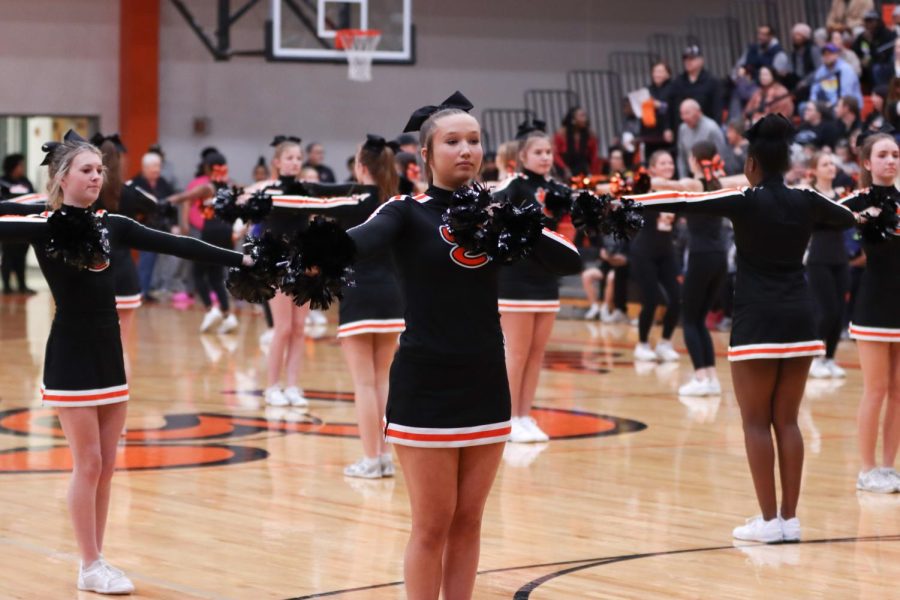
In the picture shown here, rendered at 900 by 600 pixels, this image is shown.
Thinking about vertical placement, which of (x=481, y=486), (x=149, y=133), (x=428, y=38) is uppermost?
(x=428, y=38)

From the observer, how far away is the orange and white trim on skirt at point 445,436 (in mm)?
4004

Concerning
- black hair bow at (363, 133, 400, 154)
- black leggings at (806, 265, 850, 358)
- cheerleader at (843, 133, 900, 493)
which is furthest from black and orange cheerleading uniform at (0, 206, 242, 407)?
black leggings at (806, 265, 850, 358)

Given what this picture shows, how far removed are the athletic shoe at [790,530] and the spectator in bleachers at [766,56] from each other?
13438mm

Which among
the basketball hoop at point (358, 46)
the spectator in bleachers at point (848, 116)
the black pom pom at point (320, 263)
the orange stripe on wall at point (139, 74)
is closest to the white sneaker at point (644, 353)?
the spectator in bleachers at point (848, 116)

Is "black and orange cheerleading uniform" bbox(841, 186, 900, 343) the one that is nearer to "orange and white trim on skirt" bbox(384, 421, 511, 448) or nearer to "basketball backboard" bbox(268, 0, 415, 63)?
"orange and white trim on skirt" bbox(384, 421, 511, 448)

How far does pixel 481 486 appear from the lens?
412cm

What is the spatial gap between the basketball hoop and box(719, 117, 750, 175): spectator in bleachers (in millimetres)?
4335

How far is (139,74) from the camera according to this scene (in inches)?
862

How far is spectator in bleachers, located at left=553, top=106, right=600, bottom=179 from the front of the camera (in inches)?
791

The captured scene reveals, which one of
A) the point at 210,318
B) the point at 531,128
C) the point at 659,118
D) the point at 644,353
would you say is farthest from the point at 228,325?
the point at 531,128

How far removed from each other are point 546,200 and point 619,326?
12.4 meters

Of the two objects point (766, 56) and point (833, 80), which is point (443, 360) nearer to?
point (833, 80)

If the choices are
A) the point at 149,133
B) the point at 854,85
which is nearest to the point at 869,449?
the point at 854,85

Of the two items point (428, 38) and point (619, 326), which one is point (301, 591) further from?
point (428, 38)
